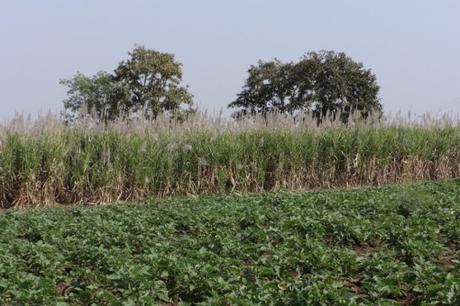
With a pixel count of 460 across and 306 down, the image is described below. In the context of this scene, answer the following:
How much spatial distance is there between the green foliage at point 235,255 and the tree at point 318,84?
79.6 ft

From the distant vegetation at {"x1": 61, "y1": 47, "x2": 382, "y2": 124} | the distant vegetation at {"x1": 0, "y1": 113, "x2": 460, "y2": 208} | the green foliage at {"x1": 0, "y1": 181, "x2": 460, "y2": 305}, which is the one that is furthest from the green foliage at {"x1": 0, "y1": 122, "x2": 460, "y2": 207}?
the distant vegetation at {"x1": 61, "y1": 47, "x2": 382, "y2": 124}

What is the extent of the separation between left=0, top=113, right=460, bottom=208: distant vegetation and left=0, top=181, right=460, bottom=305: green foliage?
7.80 feet

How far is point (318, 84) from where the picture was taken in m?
34.2

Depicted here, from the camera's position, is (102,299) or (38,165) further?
(38,165)

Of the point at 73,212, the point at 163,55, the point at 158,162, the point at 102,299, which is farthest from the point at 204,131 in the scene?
the point at 163,55

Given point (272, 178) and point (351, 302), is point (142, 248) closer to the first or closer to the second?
point (351, 302)

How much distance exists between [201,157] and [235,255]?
705 cm

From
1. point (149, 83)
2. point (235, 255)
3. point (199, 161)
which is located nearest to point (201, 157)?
point (199, 161)

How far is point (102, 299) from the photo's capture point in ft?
14.3

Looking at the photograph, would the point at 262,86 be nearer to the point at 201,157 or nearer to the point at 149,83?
the point at 149,83

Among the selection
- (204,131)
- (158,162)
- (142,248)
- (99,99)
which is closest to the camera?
(142,248)

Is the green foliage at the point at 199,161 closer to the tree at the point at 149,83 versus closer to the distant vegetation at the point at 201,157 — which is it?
the distant vegetation at the point at 201,157

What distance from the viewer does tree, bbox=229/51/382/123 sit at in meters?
33.6

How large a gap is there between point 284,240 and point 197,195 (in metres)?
6.05
